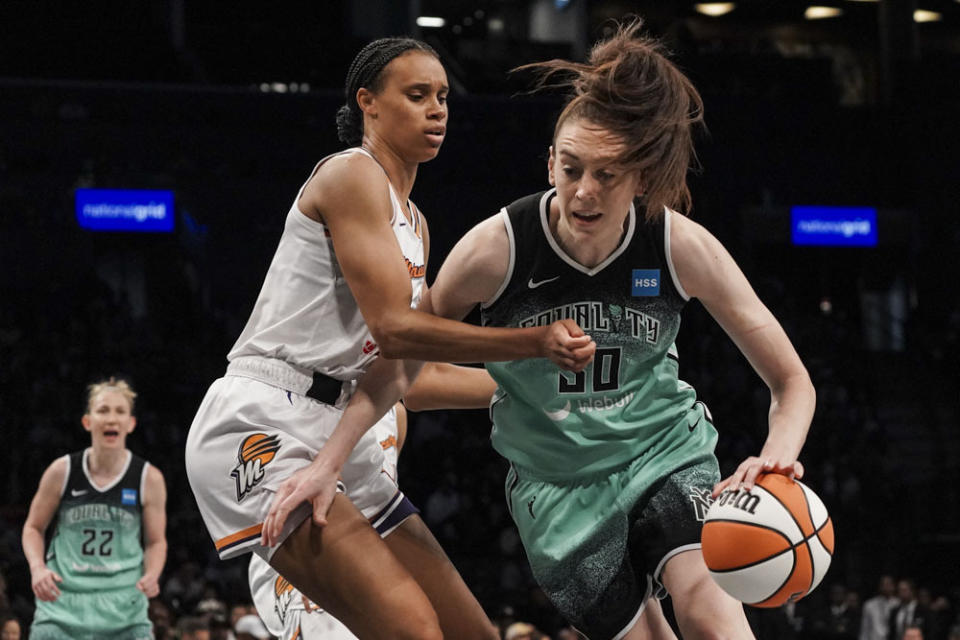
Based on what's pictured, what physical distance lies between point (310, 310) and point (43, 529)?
4556 millimetres

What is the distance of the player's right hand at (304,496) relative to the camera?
342cm

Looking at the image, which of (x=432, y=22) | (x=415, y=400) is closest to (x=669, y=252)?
(x=415, y=400)

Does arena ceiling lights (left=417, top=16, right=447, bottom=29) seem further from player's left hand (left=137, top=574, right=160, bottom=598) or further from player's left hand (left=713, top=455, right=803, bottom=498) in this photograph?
player's left hand (left=713, top=455, right=803, bottom=498)

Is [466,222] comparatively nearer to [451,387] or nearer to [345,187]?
[451,387]

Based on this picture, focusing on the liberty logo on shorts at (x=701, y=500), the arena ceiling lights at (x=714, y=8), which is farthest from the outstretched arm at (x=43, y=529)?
the arena ceiling lights at (x=714, y=8)

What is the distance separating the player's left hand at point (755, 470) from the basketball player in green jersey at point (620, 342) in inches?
1.8

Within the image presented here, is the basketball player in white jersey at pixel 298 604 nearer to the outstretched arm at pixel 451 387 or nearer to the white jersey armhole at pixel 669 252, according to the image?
the outstretched arm at pixel 451 387

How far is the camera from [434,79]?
12.6ft

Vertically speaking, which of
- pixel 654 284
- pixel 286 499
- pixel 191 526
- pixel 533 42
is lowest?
pixel 191 526

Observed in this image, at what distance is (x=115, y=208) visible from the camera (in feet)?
59.4

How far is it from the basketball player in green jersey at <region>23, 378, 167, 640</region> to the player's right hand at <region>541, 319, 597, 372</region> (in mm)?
4797

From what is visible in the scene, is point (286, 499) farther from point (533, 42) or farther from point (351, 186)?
point (533, 42)

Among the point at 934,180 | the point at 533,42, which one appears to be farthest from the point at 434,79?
the point at 934,180

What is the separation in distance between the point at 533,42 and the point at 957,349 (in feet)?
27.9
